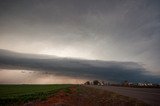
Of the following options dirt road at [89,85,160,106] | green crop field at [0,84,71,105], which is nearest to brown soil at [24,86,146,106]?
dirt road at [89,85,160,106]

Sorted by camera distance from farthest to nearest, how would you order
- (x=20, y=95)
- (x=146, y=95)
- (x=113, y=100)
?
(x=20, y=95), (x=146, y=95), (x=113, y=100)

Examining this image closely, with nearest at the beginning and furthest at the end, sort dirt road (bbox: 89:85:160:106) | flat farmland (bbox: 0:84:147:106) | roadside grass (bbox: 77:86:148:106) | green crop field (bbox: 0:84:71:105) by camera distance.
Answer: roadside grass (bbox: 77:86:148:106), dirt road (bbox: 89:85:160:106), flat farmland (bbox: 0:84:147:106), green crop field (bbox: 0:84:71:105)

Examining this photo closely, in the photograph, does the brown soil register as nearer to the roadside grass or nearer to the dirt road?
the roadside grass

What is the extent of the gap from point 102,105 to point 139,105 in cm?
351

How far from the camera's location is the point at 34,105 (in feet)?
80.2

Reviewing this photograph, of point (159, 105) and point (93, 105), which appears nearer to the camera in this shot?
point (159, 105)

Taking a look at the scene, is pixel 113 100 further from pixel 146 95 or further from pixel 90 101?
pixel 146 95

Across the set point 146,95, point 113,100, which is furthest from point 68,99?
point 146,95

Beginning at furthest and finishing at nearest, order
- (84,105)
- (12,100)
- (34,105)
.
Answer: (12,100), (34,105), (84,105)

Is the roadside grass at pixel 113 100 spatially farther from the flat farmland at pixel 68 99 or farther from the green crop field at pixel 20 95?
the green crop field at pixel 20 95

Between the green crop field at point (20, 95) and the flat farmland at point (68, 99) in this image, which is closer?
the flat farmland at point (68, 99)

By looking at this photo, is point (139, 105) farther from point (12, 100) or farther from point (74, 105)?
point (12, 100)

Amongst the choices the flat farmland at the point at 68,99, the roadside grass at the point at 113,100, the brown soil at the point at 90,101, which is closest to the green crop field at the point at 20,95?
the flat farmland at the point at 68,99

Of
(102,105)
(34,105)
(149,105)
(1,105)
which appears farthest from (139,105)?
(1,105)
